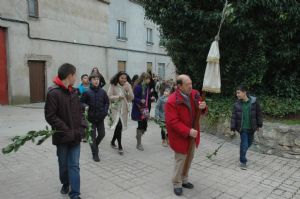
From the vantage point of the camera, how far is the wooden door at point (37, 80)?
15530 mm

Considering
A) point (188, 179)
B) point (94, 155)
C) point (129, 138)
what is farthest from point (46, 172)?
point (129, 138)

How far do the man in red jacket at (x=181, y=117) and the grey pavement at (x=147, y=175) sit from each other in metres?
0.59

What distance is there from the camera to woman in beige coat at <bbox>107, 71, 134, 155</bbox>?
22.0 feet

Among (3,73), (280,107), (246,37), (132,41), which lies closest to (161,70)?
(132,41)

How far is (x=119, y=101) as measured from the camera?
6758 mm

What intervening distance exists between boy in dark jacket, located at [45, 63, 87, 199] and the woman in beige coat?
7.77ft

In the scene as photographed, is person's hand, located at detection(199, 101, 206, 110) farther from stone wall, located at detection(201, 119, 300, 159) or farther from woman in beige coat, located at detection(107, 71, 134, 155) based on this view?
stone wall, located at detection(201, 119, 300, 159)

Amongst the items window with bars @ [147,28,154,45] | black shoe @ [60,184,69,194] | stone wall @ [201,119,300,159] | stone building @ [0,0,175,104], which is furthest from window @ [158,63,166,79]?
black shoe @ [60,184,69,194]

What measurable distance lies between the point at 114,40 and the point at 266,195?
1799cm

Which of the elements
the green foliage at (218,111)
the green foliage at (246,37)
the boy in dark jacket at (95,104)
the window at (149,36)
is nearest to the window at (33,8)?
the green foliage at (246,37)

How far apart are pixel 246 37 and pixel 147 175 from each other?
4.80 m

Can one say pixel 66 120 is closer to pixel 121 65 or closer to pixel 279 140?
pixel 279 140

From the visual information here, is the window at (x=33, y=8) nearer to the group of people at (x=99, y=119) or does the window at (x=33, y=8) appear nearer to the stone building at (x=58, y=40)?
the stone building at (x=58, y=40)

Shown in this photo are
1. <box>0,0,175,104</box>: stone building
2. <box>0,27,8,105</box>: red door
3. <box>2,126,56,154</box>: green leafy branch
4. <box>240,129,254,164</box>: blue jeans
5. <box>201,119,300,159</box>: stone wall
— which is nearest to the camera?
<box>2,126,56,154</box>: green leafy branch
